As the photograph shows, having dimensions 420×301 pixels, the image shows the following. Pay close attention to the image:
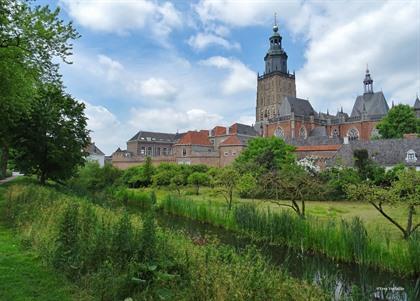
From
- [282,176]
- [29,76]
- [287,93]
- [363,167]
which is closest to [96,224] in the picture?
[29,76]

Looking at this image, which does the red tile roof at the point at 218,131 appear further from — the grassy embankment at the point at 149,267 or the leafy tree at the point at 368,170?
the grassy embankment at the point at 149,267

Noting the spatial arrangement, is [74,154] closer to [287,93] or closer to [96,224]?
[96,224]

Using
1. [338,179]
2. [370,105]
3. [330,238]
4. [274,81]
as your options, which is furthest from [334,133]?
[330,238]

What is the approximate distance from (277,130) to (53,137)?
5595 centimetres

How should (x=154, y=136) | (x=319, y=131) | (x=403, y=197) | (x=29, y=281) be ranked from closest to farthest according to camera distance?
(x=29, y=281), (x=403, y=197), (x=319, y=131), (x=154, y=136)

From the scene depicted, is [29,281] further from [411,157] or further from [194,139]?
[194,139]

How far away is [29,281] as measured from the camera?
5879 millimetres

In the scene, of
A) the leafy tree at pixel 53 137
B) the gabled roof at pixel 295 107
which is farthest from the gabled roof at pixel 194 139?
the leafy tree at pixel 53 137

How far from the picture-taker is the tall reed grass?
8797 millimetres

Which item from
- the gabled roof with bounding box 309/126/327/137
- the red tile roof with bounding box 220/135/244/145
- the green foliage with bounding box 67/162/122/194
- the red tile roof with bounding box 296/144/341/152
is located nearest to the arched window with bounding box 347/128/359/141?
the gabled roof with bounding box 309/126/327/137

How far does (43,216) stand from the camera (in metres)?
9.09

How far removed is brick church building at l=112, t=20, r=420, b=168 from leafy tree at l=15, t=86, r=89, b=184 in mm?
30261

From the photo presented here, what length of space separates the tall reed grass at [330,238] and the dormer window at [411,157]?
90.8 ft

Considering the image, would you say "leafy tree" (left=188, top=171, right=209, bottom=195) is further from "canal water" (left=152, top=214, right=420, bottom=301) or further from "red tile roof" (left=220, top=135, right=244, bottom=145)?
"red tile roof" (left=220, top=135, right=244, bottom=145)
